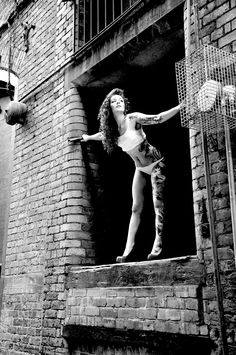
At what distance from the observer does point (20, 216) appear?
532 cm

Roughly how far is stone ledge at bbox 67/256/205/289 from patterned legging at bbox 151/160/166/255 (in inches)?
12.5

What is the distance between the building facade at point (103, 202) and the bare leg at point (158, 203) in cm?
28

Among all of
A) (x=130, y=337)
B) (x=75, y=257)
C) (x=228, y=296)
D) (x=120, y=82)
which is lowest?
(x=130, y=337)

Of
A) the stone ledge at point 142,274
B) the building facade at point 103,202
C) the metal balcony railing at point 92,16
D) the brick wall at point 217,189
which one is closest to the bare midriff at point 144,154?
the building facade at point 103,202

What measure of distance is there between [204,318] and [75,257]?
1.82 metres

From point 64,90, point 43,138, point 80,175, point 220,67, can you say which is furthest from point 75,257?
point 220,67

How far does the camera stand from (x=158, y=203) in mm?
3924

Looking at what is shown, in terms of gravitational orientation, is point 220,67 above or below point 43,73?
below

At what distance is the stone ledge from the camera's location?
123 inches

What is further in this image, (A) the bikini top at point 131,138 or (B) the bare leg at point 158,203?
(A) the bikini top at point 131,138

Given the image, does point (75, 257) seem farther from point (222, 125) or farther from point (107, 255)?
point (222, 125)

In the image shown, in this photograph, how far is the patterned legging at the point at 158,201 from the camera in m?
3.81

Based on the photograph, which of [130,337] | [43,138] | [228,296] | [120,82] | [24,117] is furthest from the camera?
[24,117]

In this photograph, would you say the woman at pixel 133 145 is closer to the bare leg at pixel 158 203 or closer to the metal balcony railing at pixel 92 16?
the bare leg at pixel 158 203
